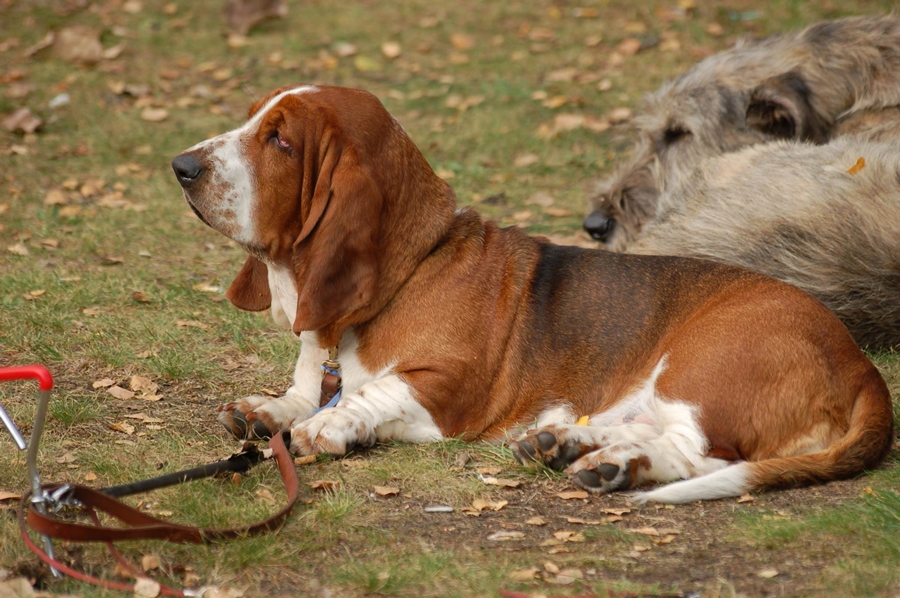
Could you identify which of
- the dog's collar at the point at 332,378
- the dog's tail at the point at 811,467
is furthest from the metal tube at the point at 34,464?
the dog's tail at the point at 811,467

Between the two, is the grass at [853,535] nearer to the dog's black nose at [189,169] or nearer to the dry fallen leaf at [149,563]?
the dry fallen leaf at [149,563]

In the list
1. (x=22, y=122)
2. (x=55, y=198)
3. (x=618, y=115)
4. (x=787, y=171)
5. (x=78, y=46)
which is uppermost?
(x=787, y=171)

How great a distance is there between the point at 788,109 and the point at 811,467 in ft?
12.2

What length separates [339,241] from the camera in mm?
4223

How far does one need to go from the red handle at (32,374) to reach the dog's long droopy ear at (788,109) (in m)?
5.42

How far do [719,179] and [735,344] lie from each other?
2.66m

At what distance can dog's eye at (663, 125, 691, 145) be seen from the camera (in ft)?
24.5

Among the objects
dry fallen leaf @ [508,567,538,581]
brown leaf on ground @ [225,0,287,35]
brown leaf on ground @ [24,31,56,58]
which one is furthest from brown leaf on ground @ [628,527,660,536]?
brown leaf on ground @ [225,0,287,35]

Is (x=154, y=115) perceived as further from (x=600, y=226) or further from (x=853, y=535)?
(x=853, y=535)

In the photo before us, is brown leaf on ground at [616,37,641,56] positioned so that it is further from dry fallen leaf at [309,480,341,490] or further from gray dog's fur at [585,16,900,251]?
dry fallen leaf at [309,480,341,490]

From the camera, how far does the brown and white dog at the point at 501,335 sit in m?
4.11

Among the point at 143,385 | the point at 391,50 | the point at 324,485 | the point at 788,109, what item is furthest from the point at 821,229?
the point at 391,50

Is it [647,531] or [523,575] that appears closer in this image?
[523,575]

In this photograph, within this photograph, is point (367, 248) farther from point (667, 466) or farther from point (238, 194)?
point (667, 466)
